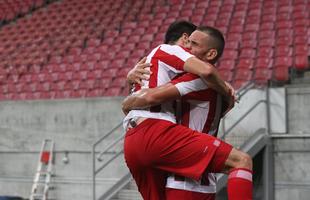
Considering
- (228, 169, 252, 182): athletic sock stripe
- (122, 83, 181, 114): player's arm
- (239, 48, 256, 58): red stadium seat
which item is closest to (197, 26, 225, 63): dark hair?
(122, 83, 181, 114): player's arm

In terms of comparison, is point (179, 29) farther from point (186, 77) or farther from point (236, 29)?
point (236, 29)

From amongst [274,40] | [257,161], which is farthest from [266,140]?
[274,40]

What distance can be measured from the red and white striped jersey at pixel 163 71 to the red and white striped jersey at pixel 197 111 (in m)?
0.07

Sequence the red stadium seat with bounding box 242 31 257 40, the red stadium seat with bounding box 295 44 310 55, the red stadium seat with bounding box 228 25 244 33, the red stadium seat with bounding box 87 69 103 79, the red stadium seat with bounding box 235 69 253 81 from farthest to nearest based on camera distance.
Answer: the red stadium seat with bounding box 87 69 103 79
the red stadium seat with bounding box 228 25 244 33
the red stadium seat with bounding box 242 31 257 40
the red stadium seat with bounding box 295 44 310 55
the red stadium seat with bounding box 235 69 253 81

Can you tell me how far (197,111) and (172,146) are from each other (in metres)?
0.31

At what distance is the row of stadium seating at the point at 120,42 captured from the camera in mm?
10538

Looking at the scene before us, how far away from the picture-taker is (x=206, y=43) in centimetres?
393

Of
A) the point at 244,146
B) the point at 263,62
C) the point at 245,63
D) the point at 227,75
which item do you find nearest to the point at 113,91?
the point at 227,75

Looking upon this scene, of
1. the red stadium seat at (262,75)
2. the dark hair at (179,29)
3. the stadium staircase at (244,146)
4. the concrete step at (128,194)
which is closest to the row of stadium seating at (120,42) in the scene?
the red stadium seat at (262,75)

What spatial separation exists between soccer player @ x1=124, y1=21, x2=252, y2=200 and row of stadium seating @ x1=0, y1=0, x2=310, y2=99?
18.8 feet

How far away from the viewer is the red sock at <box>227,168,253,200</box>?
3.70m

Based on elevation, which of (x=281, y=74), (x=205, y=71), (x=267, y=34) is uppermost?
(x=267, y=34)

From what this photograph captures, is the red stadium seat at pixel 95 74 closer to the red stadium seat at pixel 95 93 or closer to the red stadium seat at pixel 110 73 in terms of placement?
the red stadium seat at pixel 110 73

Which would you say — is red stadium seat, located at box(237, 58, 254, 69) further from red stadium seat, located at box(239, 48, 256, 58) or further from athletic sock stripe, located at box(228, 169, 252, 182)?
athletic sock stripe, located at box(228, 169, 252, 182)
